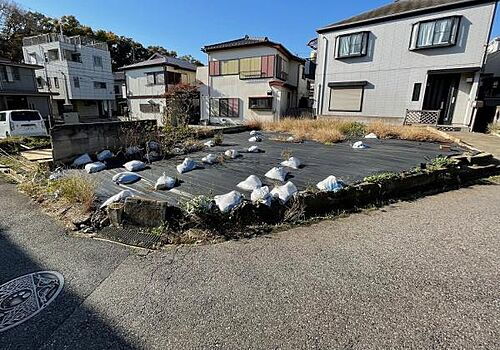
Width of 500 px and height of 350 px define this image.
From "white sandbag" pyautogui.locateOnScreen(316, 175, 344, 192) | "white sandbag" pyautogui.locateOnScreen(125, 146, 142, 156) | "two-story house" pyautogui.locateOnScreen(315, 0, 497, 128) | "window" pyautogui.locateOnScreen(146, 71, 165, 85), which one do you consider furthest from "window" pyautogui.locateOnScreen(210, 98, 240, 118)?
"white sandbag" pyautogui.locateOnScreen(316, 175, 344, 192)

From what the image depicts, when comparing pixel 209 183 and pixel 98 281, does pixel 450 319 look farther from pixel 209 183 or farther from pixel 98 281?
pixel 209 183

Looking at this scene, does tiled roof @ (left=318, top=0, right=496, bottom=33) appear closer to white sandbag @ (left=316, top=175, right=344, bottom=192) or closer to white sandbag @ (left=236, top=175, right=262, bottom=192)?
white sandbag @ (left=316, top=175, right=344, bottom=192)

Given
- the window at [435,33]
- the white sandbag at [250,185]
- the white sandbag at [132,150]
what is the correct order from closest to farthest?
the white sandbag at [250,185] < the white sandbag at [132,150] < the window at [435,33]

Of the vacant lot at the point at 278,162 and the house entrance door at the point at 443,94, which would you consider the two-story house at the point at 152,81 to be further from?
the house entrance door at the point at 443,94

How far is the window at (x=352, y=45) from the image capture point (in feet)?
45.5

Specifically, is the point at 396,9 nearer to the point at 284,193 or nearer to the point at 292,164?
the point at 292,164

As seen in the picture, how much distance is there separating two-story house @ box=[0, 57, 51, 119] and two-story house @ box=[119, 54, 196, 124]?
6.96 metres

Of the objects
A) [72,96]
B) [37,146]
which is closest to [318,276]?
[37,146]

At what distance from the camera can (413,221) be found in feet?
12.1

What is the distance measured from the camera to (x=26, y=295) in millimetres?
2236

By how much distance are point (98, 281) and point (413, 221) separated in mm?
4130

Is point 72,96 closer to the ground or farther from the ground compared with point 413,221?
farther from the ground

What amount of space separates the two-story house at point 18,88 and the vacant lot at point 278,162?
2162 cm

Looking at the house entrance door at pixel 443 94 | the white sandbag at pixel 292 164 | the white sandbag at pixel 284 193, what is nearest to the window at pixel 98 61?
the white sandbag at pixel 292 164
